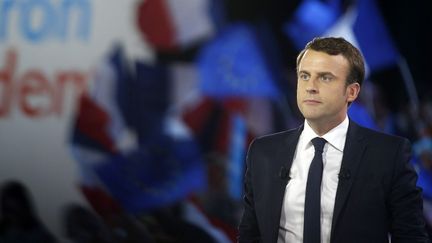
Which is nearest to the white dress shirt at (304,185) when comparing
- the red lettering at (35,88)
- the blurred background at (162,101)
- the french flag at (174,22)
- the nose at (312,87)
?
the nose at (312,87)

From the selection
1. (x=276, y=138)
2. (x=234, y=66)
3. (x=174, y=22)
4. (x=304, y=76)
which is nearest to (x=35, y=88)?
(x=174, y=22)

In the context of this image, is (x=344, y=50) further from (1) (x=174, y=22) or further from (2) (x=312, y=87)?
(1) (x=174, y=22)

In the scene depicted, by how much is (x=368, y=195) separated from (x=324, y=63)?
30cm

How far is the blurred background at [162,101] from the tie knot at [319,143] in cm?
203

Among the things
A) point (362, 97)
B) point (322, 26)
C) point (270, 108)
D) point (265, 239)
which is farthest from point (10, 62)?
point (265, 239)

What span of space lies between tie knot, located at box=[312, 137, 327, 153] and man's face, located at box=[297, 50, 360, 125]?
0.05 m

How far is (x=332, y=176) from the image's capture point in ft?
4.31

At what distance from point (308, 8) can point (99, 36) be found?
1211 mm

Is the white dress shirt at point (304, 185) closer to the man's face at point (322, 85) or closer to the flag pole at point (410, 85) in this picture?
the man's face at point (322, 85)

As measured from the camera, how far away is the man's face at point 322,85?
130cm

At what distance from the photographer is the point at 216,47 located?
3.46m

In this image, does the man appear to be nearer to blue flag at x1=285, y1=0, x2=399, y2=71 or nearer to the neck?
the neck

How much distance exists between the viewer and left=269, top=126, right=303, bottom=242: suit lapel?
4.30ft

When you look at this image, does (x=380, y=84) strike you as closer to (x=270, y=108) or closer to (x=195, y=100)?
(x=270, y=108)
